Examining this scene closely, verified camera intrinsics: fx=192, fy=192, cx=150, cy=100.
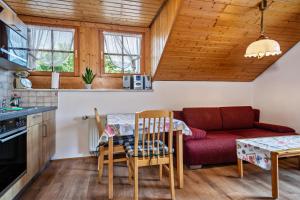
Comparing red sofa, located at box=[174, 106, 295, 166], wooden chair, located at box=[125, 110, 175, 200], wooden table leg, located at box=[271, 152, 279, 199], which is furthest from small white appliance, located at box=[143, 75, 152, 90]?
wooden table leg, located at box=[271, 152, 279, 199]

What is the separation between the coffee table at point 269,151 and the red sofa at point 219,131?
42 cm

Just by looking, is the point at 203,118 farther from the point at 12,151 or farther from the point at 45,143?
the point at 12,151

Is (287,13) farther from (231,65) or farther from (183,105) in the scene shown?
(183,105)

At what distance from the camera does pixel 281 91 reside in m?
3.69

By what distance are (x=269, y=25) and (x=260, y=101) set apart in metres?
1.74

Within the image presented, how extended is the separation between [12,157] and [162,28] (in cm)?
260

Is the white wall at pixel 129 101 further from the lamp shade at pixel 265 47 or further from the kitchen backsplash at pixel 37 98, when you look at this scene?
the lamp shade at pixel 265 47

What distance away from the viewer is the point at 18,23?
2666 mm

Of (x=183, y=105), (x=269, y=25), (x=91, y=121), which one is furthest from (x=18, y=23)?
(x=269, y=25)

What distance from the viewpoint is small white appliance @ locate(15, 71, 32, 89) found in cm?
300

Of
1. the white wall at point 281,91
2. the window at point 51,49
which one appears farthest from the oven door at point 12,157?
the white wall at point 281,91

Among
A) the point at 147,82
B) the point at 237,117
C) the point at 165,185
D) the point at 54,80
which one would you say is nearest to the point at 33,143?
the point at 54,80

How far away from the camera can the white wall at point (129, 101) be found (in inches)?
129

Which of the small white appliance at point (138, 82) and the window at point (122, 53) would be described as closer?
the small white appliance at point (138, 82)
